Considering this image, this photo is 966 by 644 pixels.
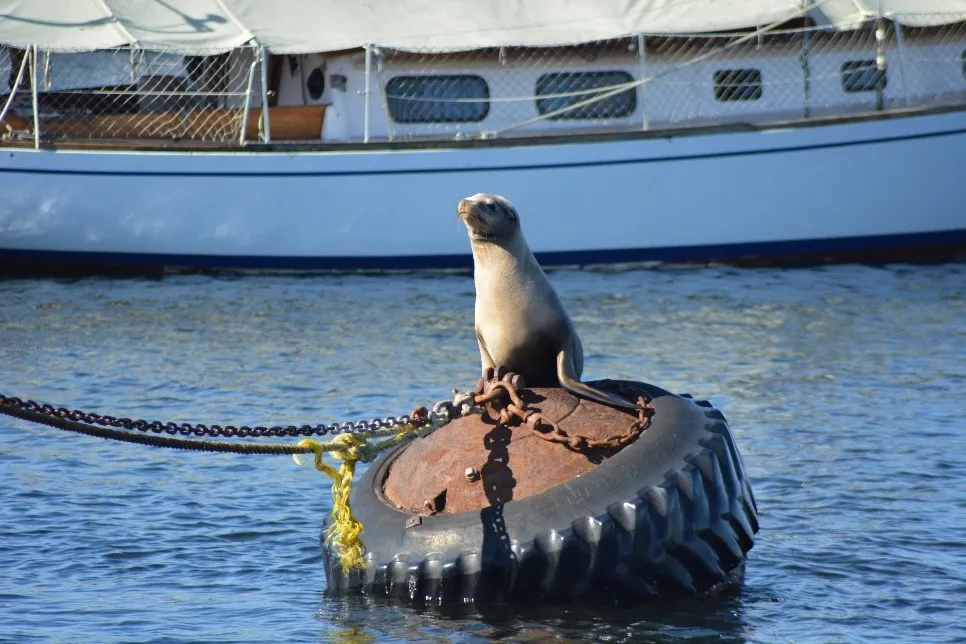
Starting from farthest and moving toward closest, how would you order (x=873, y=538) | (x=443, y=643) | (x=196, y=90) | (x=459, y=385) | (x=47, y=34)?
(x=196, y=90), (x=47, y=34), (x=459, y=385), (x=873, y=538), (x=443, y=643)

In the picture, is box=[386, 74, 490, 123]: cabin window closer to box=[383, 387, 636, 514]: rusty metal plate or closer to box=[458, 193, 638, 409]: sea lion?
box=[458, 193, 638, 409]: sea lion

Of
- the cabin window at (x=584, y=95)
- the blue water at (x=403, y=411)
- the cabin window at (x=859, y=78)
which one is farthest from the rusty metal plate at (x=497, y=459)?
the cabin window at (x=859, y=78)

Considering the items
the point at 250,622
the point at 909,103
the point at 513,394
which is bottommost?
the point at 250,622

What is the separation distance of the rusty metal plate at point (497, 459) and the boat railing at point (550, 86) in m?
10.4

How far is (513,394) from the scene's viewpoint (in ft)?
21.1

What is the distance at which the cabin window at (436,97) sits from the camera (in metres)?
17.0

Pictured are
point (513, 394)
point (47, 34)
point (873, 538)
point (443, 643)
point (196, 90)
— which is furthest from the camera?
point (196, 90)

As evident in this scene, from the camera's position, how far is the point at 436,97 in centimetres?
1705

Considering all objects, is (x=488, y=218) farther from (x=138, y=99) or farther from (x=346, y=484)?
(x=138, y=99)

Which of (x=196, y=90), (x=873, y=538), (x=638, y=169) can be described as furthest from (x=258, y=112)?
(x=873, y=538)

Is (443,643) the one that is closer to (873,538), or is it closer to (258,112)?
(873,538)

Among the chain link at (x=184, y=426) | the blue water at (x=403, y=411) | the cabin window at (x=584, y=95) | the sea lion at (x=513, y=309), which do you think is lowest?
the blue water at (x=403, y=411)

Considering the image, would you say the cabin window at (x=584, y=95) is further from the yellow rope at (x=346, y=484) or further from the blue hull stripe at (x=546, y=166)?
the yellow rope at (x=346, y=484)

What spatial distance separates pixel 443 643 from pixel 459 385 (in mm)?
5423
